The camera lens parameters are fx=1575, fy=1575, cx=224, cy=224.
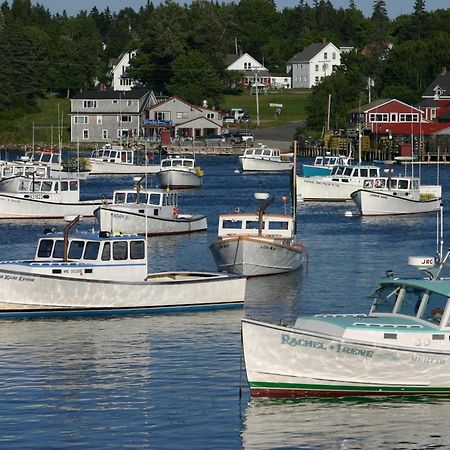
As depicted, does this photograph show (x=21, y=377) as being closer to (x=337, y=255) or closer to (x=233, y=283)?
(x=233, y=283)

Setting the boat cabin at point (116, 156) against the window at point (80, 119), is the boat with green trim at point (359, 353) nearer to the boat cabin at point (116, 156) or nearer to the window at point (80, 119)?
the boat cabin at point (116, 156)

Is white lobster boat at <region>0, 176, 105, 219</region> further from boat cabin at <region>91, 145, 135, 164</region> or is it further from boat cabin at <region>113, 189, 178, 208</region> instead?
boat cabin at <region>91, 145, 135, 164</region>

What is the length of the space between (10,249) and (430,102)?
390 feet

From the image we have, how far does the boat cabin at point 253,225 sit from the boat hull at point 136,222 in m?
14.5

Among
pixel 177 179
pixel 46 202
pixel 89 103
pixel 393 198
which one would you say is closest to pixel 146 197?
pixel 46 202

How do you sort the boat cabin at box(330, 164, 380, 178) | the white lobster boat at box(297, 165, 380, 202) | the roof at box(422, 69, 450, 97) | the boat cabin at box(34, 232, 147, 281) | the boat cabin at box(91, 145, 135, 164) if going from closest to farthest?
the boat cabin at box(34, 232, 147, 281)
the boat cabin at box(330, 164, 380, 178)
the white lobster boat at box(297, 165, 380, 202)
the boat cabin at box(91, 145, 135, 164)
the roof at box(422, 69, 450, 97)

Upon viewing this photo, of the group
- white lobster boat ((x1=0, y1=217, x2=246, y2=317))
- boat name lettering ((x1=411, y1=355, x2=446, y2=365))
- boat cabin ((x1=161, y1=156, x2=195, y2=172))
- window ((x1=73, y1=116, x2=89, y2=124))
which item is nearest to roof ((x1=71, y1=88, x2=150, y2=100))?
window ((x1=73, y1=116, x2=89, y2=124))

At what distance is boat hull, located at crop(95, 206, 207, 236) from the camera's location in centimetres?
7469

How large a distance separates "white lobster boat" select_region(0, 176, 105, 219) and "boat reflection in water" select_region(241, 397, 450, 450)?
51.7 metres

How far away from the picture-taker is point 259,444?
32062mm

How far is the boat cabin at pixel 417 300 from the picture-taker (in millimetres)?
33625

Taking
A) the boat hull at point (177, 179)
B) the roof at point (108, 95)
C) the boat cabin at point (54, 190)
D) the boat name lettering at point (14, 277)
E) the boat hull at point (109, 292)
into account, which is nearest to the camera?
the boat name lettering at point (14, 277)

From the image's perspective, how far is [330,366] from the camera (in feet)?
109

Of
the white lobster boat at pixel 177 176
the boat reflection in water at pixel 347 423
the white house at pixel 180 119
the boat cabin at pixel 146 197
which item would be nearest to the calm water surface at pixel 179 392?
the boat reflection in water at pixel 347 423
